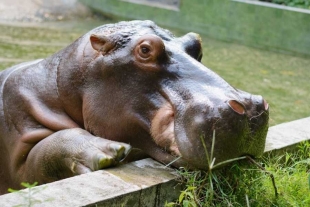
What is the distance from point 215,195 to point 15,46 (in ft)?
20.7

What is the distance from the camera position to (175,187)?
3.04 m

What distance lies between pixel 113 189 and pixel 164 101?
1.96 ft

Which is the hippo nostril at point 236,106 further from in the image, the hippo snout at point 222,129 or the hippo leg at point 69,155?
the hippo leg at point 69,155

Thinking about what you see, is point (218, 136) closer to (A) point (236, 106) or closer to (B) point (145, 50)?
(A) point (236, 106)

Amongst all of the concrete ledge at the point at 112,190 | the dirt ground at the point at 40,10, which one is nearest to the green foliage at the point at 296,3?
Answer: the dirt ground at the point at 40,10

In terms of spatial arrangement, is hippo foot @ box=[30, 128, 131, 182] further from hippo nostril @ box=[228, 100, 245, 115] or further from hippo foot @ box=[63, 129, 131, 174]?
hippo nostril @ box=[228, 100, 245, 115]

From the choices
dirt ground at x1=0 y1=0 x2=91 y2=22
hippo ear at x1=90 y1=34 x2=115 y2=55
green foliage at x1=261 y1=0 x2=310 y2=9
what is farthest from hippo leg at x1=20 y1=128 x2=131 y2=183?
green foliage at x1=261 y1=0 x2=310 y2=9

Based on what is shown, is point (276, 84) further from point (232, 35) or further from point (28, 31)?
point (28, 31)

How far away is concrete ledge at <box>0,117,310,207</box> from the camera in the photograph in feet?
8.61

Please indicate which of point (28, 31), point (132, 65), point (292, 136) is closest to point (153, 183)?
point (132, 65)

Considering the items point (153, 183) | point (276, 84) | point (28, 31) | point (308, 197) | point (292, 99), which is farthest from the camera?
point (28, 31)

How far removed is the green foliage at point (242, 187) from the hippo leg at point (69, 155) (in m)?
0.36

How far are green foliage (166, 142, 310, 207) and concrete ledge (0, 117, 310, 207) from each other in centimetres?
9

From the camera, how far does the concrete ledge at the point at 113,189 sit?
2.62 m
